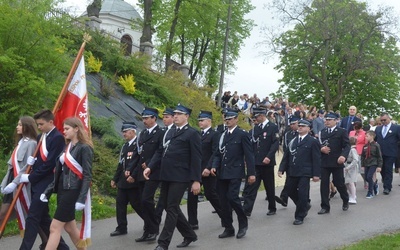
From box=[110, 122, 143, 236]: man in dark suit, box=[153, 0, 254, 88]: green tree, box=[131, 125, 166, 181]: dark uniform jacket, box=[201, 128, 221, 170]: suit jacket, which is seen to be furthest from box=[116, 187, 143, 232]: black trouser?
box=[153, 0, 254, 88]: green tree

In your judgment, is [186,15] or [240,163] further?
[186,15]

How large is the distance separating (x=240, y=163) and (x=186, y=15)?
27545 millimetres

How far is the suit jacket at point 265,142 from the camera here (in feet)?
38.1

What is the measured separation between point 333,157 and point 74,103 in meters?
5.72

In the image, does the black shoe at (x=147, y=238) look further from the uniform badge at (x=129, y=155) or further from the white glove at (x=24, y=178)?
the white glove at (x=24, y=178)

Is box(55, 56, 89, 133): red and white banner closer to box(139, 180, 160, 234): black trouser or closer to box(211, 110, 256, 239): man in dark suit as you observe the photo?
box(139, 180, 160, 234): black trouser

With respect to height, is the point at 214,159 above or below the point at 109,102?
below

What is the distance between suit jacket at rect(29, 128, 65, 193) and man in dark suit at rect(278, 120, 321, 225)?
479 centimetres

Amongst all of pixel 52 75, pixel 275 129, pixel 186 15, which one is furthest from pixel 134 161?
pixel 186 15

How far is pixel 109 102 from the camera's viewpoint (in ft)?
61.5

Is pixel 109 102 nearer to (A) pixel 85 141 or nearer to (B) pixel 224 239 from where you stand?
(B) pixel 224 239

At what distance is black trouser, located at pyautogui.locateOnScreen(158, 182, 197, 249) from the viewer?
8.01 metres

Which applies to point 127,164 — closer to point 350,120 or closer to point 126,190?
point 126,190

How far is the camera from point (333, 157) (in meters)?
12.0
